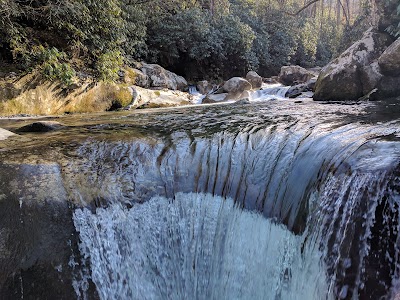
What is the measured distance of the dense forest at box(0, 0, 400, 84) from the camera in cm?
719

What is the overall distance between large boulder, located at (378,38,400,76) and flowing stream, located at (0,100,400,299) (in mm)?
5400

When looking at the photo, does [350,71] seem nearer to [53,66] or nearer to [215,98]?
[215,98]

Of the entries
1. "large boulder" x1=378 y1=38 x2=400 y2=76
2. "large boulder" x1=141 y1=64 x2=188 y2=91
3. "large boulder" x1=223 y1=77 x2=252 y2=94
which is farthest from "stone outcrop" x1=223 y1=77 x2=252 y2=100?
"large boulder" x1=378 y1=38 x2=400 y2=76

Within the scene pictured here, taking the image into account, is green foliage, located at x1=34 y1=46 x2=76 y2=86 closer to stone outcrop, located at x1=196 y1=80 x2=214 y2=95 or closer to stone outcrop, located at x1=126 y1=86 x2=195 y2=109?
stone outcrop, located at x1=126 y1=86 x2=195 y2=109

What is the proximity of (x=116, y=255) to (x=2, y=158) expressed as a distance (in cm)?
159

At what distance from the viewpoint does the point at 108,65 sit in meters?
8.85

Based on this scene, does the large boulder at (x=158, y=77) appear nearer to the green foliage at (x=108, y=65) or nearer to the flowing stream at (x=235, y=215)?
the green foliage at (x=108, y=65)

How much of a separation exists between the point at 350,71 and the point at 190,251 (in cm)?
789

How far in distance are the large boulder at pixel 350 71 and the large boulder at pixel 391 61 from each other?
1.95 ft

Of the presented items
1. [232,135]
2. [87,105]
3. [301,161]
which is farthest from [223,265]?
[87,105]

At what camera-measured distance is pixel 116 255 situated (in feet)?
8.71

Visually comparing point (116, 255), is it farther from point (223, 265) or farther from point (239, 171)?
point (239, 171)

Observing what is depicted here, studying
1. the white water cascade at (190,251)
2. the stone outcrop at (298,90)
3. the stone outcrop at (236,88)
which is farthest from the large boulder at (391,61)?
the white water cascade at (190,251)

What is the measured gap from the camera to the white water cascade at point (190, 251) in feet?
8.30
